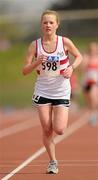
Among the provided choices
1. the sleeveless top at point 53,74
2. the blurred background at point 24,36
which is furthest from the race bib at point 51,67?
the blurred background at point 24,36

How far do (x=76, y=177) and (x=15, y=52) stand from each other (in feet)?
71.4

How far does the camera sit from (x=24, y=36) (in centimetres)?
3033

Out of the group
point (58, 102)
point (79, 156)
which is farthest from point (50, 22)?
point (79, 156)

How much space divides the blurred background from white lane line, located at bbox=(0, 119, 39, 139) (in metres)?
5.79

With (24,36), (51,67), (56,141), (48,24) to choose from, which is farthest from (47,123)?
(24,36)

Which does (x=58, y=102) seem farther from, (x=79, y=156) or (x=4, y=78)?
(x=4, y=78)

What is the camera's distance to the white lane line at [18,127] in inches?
718

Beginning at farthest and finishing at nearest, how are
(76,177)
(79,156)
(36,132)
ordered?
(36,132) < (79,156) < (76,177)

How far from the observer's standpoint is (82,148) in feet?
44.8

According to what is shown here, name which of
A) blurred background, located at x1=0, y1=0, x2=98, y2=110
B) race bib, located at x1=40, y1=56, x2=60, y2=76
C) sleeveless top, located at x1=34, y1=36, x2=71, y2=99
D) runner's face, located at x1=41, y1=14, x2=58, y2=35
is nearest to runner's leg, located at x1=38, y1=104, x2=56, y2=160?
sleeveless top, located at x1=34, y1=36, x2=71, y2=99

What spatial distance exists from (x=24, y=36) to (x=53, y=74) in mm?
20764

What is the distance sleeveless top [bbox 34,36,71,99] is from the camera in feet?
31.7

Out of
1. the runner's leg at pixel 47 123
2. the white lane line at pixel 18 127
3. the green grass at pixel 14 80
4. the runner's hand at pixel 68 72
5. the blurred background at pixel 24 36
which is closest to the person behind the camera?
the runner's hand at pixel 68 72

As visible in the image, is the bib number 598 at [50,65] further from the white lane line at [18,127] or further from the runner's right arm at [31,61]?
the white lane line at [18,127]
